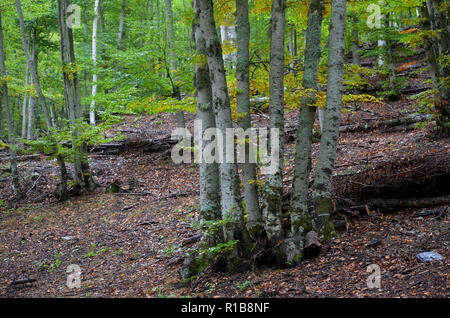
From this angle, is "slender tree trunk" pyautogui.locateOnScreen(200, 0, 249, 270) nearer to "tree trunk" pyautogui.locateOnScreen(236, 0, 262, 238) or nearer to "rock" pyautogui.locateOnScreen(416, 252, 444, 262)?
"tree trunk" pyautogui.locateOnScreen(236, 0, 262, 238)

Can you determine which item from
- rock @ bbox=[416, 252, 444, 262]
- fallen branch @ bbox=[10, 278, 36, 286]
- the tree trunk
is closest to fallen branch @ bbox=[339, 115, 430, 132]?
rock @ bbox=[416, 252, 444, 262]

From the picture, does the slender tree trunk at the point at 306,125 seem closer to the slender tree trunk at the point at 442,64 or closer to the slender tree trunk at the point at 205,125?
the slender tree trunk at the point at 205,125

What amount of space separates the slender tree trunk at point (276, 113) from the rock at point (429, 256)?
1957 mm

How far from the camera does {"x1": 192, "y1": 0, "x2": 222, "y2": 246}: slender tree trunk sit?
5586 mm

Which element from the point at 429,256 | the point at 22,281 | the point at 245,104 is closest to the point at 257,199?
the point at 245,104

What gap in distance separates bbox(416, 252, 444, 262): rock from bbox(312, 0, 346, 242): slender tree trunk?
54.3 inches

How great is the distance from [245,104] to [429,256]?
3.39 metres

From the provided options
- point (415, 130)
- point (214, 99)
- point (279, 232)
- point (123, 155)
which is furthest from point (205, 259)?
point (123, 155)

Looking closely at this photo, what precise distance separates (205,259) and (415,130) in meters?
8.09

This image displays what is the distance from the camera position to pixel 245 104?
5512 mm

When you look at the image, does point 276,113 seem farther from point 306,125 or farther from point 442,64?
point 442,64

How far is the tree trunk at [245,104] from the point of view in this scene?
547 cm

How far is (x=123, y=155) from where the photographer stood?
14547mm
